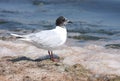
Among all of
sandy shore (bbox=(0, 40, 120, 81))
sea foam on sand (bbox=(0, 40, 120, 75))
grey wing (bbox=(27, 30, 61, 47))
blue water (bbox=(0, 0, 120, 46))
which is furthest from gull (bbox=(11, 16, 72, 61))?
blue water (bbox=(0, 0, 120, 46))

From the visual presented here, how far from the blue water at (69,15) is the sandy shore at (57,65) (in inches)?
112

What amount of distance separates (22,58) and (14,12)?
25.2 ft

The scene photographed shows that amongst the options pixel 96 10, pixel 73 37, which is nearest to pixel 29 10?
pixel 96 10

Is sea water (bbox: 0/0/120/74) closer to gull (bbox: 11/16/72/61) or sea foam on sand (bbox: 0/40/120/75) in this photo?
sea foam on sand (bbox: 0/40/120/75)

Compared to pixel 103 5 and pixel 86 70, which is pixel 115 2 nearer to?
pixel 103 5

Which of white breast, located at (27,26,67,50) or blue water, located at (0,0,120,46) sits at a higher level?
white breast, located at (27,26,67,50)

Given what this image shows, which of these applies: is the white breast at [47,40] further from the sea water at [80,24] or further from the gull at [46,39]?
the sea water at [80,24]

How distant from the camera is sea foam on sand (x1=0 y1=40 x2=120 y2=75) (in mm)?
8008

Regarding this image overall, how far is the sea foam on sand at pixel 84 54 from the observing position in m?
8.01

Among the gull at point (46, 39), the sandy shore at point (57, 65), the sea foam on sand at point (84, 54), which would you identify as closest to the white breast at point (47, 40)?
the gull at point (46, 39)

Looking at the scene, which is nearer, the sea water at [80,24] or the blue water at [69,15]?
the sea water at [80,24]

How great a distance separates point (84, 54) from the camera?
896 cm

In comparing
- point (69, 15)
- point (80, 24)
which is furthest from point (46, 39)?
point (69, 15)

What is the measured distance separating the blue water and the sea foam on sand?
7.62ft
